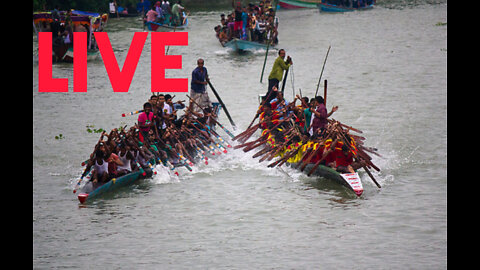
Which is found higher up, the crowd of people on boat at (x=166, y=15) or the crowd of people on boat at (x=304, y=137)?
the crowd of people on boat at (x=166, y=15)

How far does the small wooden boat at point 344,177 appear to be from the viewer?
13570mm

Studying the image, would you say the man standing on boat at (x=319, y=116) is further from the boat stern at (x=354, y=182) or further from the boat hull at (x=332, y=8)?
the boat hull at (x=332, y=8)

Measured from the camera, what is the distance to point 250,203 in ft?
46.9

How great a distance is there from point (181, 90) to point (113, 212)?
12916mm

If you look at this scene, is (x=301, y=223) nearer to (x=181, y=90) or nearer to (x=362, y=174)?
(x=362, y=174)

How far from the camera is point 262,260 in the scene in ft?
37.9

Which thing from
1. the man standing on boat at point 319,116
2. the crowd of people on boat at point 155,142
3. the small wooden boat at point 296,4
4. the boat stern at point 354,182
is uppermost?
the small wooden boat at point 296,4

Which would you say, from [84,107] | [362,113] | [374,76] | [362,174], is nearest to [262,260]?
[362,174]

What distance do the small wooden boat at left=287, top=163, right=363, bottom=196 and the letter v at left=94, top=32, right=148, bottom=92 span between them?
13.6 m

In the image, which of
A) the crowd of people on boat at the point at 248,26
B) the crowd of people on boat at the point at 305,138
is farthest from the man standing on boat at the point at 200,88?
the crowd of people on boat at the point at 248,26

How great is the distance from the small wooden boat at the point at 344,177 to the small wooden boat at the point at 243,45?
17.4m

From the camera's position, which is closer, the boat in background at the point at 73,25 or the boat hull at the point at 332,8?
the boat in background at the point at 73,25

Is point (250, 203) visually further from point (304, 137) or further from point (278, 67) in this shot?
point (278, 67)

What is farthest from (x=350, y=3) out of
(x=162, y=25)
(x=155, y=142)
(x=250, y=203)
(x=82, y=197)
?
(x=82, y=197)
